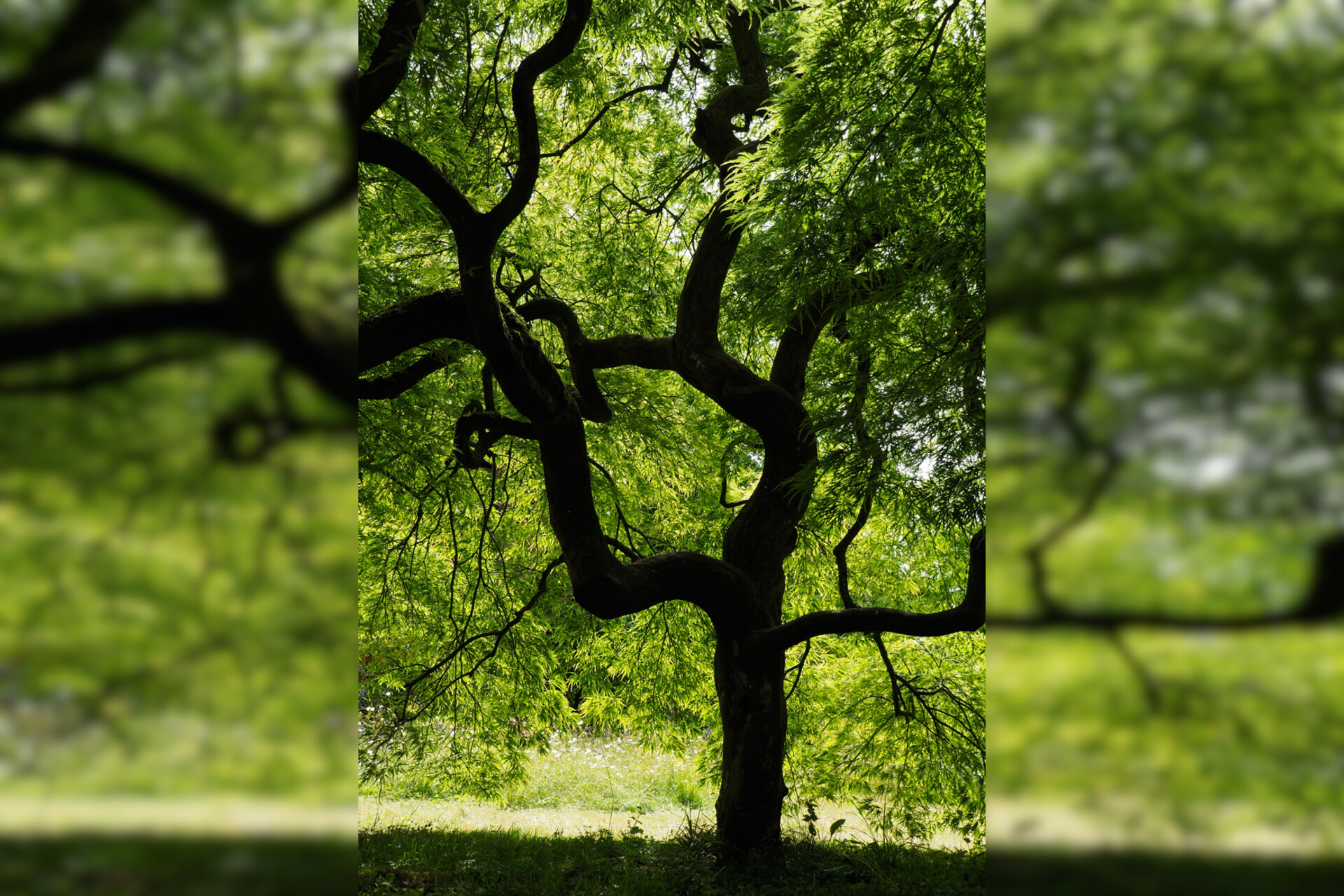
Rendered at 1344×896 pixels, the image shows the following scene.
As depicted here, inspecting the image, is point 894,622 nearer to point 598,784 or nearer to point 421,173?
point 421,173

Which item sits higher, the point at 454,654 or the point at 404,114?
the point at 404,114

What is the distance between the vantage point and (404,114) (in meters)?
5.70

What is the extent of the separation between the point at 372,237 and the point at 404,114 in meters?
1.18
